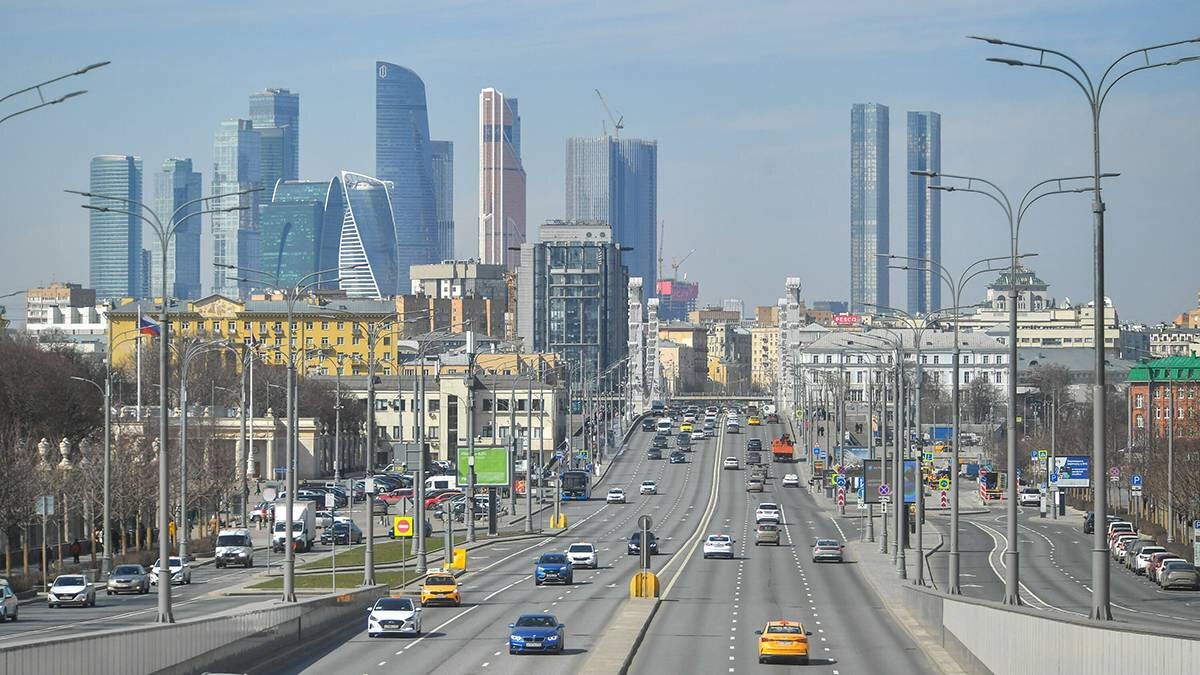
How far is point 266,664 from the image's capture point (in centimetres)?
4488

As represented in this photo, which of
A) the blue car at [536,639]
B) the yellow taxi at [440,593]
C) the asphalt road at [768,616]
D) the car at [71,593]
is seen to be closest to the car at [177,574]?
the car at [71,593]

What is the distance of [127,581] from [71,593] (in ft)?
23.6

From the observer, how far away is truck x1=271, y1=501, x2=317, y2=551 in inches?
3738

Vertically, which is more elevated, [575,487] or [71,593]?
[71,593]

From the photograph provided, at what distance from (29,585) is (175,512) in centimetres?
2463

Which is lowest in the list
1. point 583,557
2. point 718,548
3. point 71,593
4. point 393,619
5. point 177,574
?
point 718,548

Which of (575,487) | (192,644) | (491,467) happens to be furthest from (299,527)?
(192,644)

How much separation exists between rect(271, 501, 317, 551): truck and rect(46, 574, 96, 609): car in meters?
28.3

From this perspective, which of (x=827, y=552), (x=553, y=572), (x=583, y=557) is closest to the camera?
(x=553, y=572)

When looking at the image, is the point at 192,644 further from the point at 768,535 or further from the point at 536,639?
the point at 768,535

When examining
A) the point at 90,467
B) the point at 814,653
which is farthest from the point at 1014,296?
the point at 90,467

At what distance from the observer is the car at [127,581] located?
71.6 meters

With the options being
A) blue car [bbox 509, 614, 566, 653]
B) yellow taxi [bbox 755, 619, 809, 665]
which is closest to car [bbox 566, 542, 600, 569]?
blue car [bbox 509, 614, 566, 653]

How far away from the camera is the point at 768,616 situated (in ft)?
198
